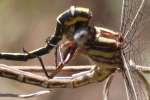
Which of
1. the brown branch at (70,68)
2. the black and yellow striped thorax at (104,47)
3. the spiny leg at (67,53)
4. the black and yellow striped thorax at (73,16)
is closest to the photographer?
the black and yellow striped thorax at (73,16)

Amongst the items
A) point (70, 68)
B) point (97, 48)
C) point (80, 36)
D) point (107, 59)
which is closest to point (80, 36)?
point (80, 36)

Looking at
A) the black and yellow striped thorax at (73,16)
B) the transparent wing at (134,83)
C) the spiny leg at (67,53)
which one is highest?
the black and yellow striped thorax at (73,16)

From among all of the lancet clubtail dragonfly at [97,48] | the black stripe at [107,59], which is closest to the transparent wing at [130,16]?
the lancet clubtail dragonfly at [97,48]

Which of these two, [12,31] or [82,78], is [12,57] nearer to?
[82,78]

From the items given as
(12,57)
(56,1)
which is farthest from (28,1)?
(12,57)

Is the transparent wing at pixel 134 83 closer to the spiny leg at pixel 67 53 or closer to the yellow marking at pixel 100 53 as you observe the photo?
the yellow marking at pixel 100 53

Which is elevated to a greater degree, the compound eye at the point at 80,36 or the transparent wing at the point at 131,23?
the compound eye at the point at 80,36

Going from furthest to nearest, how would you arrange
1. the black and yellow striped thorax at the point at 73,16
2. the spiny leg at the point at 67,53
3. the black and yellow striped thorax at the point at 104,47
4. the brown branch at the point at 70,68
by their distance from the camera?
the brown branch at the point at 70,68 → the black and yellow striped thorax at the point at 104,47 → the spiny leg at the point at 67,53 → the black and yellow striped thorax at the point at 73,16
